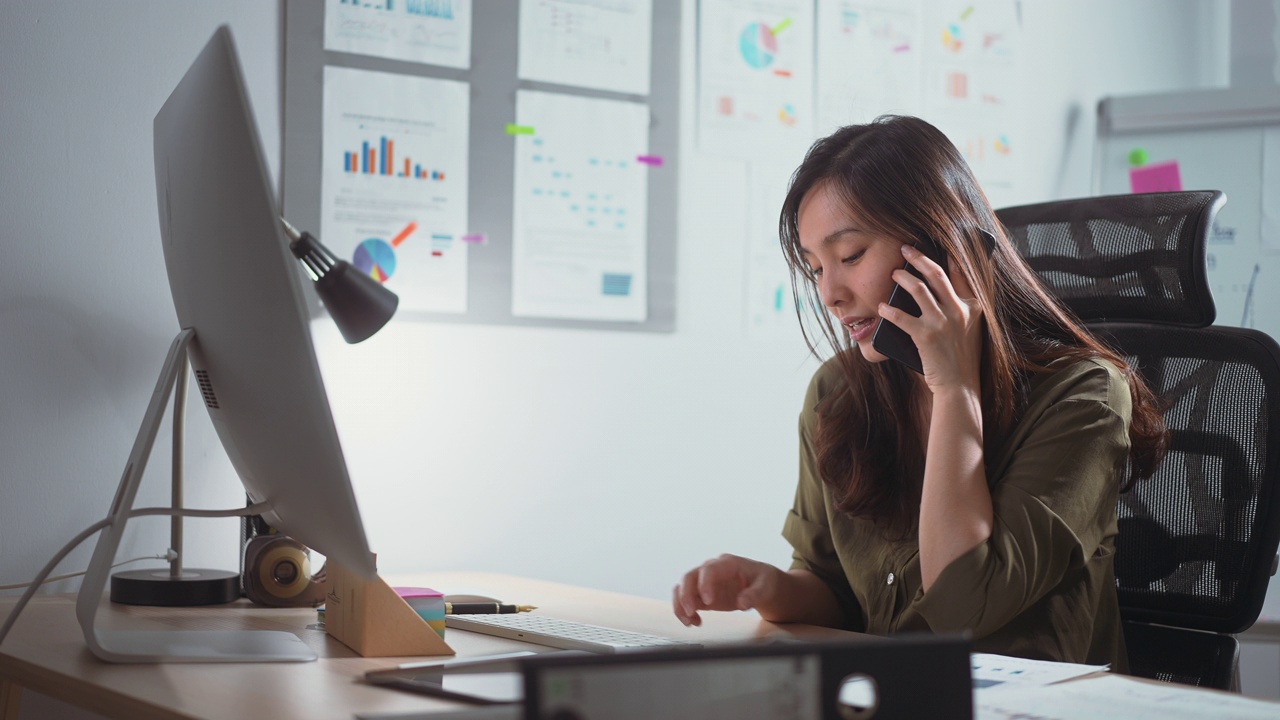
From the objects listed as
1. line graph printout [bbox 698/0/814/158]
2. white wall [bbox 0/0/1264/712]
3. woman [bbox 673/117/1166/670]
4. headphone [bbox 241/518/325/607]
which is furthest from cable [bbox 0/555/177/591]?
line graph printout [bbox 698/0/814/158]

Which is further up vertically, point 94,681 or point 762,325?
point 762,325

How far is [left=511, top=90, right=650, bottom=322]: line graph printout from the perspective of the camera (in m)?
1.99

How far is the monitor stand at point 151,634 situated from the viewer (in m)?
0.90

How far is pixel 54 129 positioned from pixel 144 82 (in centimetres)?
14

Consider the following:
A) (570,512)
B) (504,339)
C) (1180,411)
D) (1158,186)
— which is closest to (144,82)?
(504,339)

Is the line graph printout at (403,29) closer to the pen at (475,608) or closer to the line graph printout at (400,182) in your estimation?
the line graph printout at (400,182)

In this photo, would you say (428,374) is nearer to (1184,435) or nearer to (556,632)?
(556,632)

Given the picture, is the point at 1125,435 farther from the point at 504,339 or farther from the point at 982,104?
the point at 982,104

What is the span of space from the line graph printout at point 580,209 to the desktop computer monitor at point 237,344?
3.09ft

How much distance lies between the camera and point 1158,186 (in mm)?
2576

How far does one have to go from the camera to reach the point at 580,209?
204 centimetres

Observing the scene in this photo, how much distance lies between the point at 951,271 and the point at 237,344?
0.85 m

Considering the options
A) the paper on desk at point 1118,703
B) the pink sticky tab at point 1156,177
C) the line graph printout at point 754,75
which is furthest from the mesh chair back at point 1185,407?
the pink sticky tab at point 1156,177

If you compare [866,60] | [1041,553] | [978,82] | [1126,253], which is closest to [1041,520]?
[1041,553]
